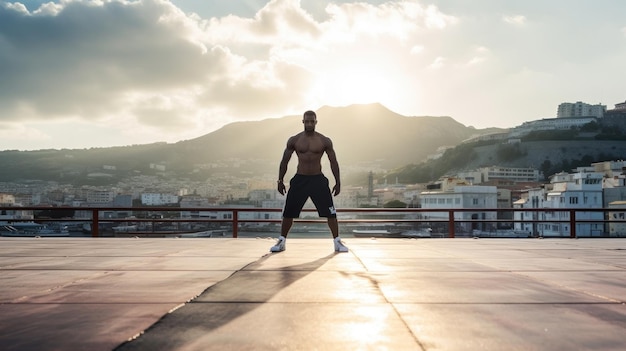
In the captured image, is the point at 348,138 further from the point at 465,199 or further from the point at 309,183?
the point at 309,183

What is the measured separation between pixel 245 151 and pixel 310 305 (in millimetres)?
162973

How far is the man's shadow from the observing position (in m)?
2.06

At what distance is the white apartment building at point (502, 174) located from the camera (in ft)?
380

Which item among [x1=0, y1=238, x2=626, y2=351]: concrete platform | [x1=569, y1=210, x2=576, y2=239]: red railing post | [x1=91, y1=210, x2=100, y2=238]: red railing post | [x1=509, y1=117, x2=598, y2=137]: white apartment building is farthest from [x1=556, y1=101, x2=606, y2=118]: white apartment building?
[x1=0, y1=238, x2=626, y2=351]: concrete platform

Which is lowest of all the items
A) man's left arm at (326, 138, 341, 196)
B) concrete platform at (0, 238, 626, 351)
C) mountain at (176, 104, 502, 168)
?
concrete platform at (0, 238, 626, 351)

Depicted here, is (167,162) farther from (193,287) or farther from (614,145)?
(193,287)

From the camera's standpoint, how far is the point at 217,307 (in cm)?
270

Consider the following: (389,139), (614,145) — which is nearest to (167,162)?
(389,139)

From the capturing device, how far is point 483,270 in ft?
14.5

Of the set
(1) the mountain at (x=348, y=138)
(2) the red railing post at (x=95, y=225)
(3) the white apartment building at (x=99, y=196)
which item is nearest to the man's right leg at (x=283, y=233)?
(2) the red railing post at (x=95, y=225)

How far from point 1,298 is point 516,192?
105 m

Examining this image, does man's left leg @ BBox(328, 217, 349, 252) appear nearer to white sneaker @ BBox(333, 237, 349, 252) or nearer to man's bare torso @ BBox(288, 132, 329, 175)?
white sneaker @ BBox(333, 237, 349, 252)

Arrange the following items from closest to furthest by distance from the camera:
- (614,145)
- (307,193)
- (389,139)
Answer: (307,193), (614,145), (389,139)

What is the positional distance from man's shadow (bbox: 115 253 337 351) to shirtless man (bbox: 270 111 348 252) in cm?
197
